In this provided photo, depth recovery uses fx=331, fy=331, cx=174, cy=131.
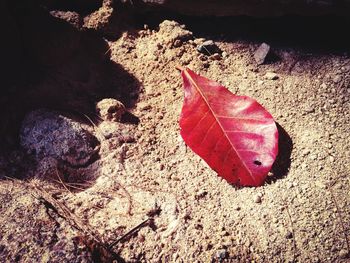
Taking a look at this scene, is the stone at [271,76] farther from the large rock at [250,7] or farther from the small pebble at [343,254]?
the small pebble at [343,254]

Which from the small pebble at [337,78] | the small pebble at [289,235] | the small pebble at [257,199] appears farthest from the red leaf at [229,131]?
the small pebble at [337,78]

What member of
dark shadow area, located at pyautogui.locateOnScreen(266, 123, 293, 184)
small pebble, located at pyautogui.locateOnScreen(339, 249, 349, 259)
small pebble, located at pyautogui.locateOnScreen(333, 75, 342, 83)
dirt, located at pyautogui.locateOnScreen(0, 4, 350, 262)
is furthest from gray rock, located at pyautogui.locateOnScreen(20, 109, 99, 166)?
small pebble, located at pyautogui.locateOnScreen(333, 75, 342, 83)

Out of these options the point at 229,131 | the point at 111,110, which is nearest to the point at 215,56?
the point at 229,131

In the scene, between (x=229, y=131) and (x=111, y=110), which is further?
(x=111, y=110)

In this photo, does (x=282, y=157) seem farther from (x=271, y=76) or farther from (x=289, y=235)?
(x=271, y=76)

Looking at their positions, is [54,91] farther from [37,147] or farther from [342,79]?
[342,79]
